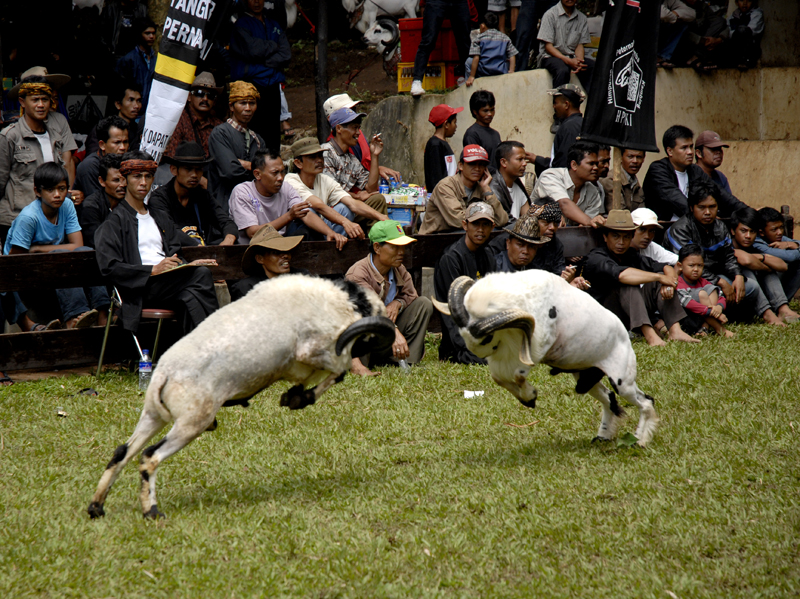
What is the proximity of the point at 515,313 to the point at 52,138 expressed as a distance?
6471 mm

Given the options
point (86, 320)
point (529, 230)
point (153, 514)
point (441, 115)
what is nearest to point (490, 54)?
point (441, 115)

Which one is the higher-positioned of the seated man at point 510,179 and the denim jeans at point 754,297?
the seated man at point 510,179

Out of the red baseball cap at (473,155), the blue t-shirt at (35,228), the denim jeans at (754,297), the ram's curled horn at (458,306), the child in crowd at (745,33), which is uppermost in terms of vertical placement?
the child in crowd at (745,33)

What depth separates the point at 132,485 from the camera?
5.20 meters

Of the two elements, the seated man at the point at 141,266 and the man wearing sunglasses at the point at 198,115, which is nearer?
the seated man at the point at 141,266

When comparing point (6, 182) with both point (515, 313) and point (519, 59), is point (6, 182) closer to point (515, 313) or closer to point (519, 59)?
point (515, 313)

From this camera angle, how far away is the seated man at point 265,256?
7465mm

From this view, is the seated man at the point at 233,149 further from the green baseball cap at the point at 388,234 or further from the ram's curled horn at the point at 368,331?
the ram's curled horn at the point at 368,331

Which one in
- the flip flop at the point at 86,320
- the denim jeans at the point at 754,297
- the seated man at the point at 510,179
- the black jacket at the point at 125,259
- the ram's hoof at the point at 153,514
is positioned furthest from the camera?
the denim jeans at the point at 754,297

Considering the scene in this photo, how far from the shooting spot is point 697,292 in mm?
9711

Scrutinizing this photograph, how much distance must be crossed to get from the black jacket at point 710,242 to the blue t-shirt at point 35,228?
23.2 ft

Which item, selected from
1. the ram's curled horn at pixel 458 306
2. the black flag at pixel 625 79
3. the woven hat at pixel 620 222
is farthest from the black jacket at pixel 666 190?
the ram's curled horn at pixel 458 306

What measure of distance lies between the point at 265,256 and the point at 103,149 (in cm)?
270

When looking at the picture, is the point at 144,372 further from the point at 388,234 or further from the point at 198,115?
the point at 198,115
